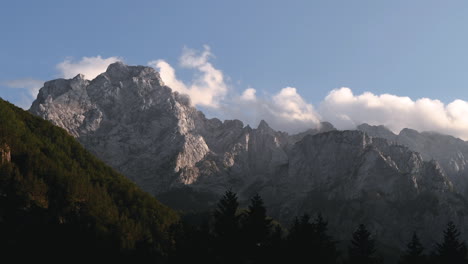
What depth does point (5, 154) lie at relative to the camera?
193875 mm

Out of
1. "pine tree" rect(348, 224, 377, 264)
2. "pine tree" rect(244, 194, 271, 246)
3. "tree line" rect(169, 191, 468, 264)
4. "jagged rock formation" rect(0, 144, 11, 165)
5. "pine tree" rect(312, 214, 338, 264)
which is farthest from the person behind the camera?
"jagged rock formation" rect(0, 144, 11, 165)

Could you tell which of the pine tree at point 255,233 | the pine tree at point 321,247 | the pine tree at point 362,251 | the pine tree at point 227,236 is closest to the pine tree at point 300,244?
the pine tree at point 321,247

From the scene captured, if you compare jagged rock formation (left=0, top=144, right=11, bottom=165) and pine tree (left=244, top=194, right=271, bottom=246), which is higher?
jagged rock formation (left=0, top=144, right=11, bottom=165)

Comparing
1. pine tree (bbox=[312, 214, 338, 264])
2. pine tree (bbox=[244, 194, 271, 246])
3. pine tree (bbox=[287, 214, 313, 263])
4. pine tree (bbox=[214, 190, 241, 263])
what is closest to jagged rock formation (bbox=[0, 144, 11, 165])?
pine tree (bbox=[214, 190, 241, 263])

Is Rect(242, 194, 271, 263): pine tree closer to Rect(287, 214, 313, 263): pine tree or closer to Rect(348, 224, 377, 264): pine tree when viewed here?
Rect(287, 214, 313, 263): pine tree

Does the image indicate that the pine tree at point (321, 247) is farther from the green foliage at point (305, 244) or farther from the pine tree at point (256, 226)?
the pine tree at point (256, 226)

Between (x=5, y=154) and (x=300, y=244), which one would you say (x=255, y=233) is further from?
(x=5, y=154)

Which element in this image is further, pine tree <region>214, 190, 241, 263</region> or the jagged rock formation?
the jagged rock formation

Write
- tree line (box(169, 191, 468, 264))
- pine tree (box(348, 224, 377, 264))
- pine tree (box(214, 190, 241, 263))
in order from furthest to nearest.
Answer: pine tree (box(348, 224, 377, 264)) < tree line (box(169, 191, 468, 264)) < pine tree (box(214, 190, 241, 263))

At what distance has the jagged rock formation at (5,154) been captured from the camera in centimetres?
19125

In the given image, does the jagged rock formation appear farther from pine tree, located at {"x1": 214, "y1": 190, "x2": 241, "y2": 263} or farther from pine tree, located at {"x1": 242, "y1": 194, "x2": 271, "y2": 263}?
pine tree, located at {"x1": 242, "y1": 194, "x2": 271, "y2": 263}

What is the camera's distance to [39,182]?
624 feet

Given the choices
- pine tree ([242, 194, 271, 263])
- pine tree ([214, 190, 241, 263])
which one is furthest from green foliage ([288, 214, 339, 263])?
pine tree ([214, 190, 241, 263])

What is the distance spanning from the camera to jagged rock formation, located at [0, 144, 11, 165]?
7530 inches
